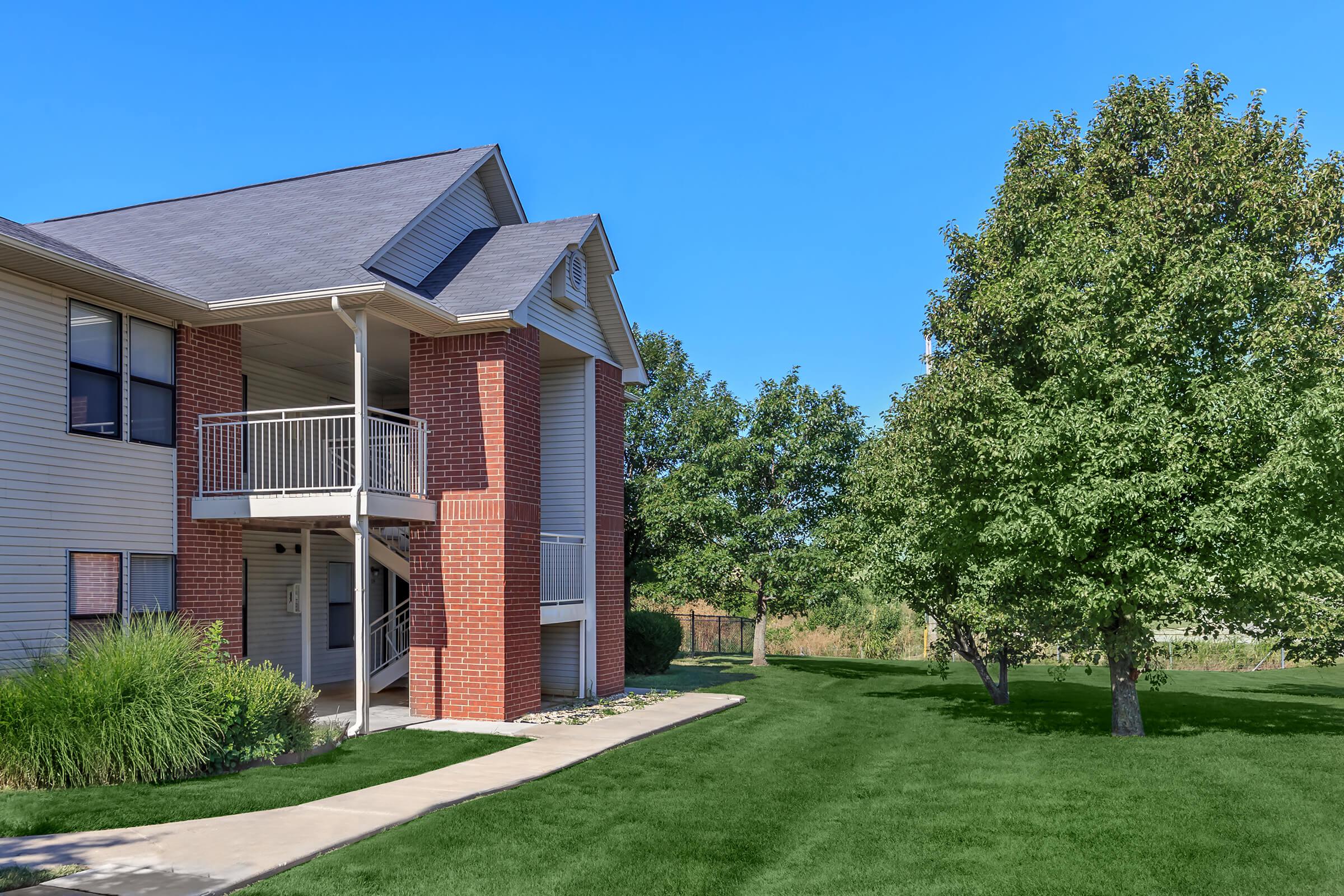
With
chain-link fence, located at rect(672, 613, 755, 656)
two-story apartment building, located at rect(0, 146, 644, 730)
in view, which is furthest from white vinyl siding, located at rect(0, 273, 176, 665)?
chain-link fence, located at rect(672, 613, 755, 656)

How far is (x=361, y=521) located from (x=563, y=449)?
5.95 metres

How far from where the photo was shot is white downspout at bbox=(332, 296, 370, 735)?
13.6 m

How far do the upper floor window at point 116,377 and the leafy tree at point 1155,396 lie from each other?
11239 mm

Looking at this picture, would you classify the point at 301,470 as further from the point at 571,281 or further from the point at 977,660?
the point at 977,660

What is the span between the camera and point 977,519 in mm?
15680

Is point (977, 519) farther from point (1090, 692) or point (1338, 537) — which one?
point (1090, 692)

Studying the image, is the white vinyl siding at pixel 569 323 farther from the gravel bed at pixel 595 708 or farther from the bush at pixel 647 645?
the bush at pixel 647 645

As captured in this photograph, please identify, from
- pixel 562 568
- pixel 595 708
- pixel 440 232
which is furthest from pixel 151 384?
pixel 595 708

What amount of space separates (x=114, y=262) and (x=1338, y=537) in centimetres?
1843

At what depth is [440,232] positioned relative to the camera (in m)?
17.8

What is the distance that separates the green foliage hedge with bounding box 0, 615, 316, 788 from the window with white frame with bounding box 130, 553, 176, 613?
6.04ft

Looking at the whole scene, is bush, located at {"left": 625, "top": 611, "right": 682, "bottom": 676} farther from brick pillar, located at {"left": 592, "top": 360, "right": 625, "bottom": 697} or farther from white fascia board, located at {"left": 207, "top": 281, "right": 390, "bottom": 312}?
white fascia board, located at {"left": 207, "top": 281, "right": 390, "bottom": 312}

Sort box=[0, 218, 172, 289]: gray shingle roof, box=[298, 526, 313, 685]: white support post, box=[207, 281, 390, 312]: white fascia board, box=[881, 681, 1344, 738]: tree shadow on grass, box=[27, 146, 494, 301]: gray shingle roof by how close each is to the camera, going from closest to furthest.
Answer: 1. box=[0, 218, 172, 289]: gray shingle roof
2. box=[207, 281, 390, 312]: white fascia board
3. box=[27, 146, 494, 301]: gray shingle roof
4. box=[881, 681, 1344, 738]: tree shadow on grass
5. box=[298, 526, 313, 685]: white support post

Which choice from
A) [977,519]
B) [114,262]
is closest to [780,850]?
[977,519]
